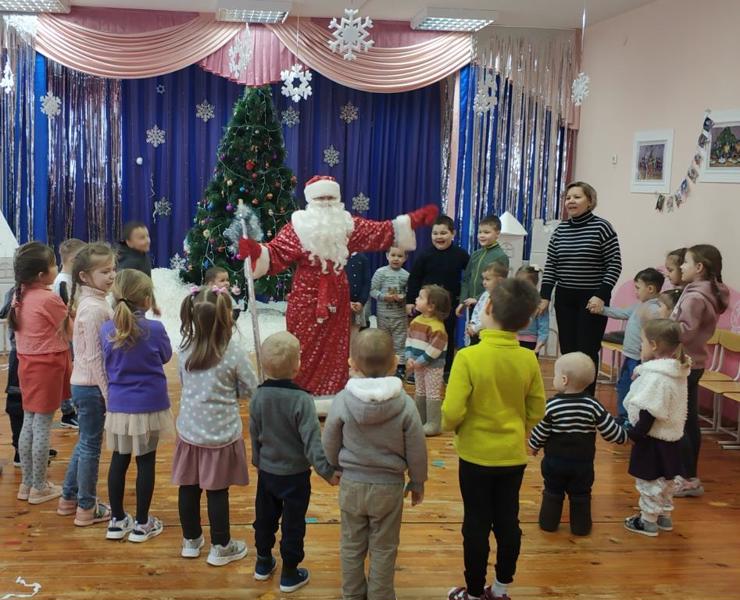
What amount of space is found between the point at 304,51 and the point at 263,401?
499cm

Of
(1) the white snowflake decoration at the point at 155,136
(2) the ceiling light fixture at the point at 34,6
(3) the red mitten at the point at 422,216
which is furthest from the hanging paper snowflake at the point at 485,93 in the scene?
(2) the ceiling light fixture at the point at 34,6

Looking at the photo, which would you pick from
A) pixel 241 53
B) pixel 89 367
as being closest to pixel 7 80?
pixel 241 53

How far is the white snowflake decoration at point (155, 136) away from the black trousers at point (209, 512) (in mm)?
5335

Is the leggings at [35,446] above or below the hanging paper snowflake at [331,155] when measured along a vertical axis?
below

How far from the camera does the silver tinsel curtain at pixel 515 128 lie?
7.11 meters

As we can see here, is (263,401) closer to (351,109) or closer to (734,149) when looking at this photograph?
(734,149)

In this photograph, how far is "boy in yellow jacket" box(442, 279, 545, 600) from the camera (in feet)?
8.04

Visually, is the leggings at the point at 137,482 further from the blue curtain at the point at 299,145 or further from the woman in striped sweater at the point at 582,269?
the blue curtain at the point at 299,145

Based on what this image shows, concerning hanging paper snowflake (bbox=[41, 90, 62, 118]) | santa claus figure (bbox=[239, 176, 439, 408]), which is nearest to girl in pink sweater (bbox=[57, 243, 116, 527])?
santa claus figure (bbox=[239, 176, 439, 408])

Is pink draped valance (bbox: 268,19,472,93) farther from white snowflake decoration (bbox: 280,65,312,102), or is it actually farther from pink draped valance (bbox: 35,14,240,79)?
pink draped valance (bbox: 35,14,240,79)

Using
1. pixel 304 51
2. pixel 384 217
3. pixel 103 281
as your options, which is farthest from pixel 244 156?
pixel 103 281

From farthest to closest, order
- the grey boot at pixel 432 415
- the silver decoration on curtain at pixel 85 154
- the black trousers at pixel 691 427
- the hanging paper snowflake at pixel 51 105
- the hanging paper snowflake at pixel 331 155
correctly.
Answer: the hanging paper snowflake at pixel 331 155 < the silver decoration on curtain at pixel 85 154 < the hanging paper snowflake at pixel 51 105 < the grey boot at pixel 432 415 < the black trousers at pixel 691 427

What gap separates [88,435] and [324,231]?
5.97 ft

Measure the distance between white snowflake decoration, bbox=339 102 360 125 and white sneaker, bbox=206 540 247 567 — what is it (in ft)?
18.0
